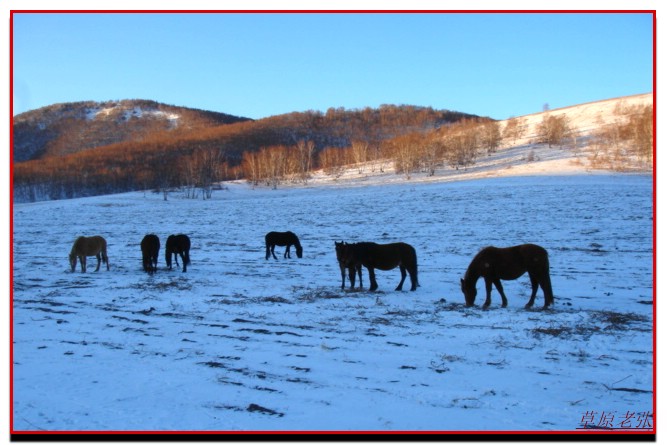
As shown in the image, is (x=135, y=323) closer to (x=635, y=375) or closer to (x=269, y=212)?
(x=635, y=375)

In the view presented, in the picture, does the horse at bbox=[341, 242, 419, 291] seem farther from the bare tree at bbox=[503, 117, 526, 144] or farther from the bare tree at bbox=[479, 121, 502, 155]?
the bare tree at bbox=[503, 117, 526, 144]

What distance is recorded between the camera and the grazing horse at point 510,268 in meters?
9.35

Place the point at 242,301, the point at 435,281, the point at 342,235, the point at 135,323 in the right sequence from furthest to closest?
the point at 342,235, the point at 435,281, the point at 242,301, the point at 135,323

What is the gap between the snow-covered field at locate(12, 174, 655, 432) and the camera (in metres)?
4.69

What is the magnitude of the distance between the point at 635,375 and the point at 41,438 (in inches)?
265

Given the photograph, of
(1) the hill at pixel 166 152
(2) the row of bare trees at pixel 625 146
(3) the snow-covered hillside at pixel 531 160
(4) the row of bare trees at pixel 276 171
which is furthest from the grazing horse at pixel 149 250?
(4) the row of bare trees at pixel 276 171

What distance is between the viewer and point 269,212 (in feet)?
131

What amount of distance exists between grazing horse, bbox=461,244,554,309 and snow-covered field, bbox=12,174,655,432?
0.46 metres

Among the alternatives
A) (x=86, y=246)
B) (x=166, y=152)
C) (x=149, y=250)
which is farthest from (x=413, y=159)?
(x=166, y=152)

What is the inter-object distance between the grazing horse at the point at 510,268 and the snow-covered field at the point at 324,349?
46 centimetres

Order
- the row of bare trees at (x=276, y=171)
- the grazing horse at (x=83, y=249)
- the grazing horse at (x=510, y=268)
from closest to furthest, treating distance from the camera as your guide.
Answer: the grazing horse at (x=510, y=268) → the grazing horse at (x=83, y=249) → the row of bare trees at (x=276, y=171)

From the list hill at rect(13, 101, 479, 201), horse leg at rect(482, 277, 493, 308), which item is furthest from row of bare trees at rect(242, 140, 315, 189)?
horse leg at rect(482, 277, 493, 308)

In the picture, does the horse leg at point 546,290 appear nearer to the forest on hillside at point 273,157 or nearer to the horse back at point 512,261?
the horse back at point 512,261

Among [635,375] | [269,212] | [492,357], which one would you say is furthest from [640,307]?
[269,212]
